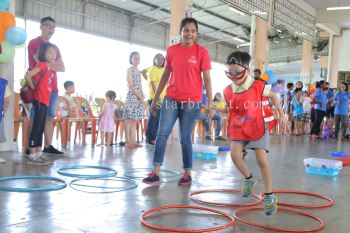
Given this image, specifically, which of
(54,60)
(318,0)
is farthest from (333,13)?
(54,60)

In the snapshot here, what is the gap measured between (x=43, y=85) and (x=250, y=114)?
282 centimetres

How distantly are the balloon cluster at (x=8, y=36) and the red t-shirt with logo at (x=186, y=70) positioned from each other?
2175 mm

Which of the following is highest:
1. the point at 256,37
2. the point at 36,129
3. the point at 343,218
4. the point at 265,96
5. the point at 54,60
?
the point at 256,37

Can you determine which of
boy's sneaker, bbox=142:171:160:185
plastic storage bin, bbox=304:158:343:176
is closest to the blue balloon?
boy's sneaker, bbox=142:171:160:185

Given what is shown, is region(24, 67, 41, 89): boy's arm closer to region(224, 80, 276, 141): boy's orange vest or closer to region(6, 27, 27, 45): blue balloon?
region(6, 27, 27, 45): blue balloon

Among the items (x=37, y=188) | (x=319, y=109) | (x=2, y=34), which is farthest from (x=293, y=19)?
(x=37, y=188)

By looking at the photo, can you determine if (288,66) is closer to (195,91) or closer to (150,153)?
(150,153)

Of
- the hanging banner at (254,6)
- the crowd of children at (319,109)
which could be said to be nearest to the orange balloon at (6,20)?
the hanging banner at (254,6)

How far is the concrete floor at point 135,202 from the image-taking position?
2.44m

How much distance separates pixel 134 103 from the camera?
670 cm

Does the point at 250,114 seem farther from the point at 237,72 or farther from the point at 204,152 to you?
the point at 204,152

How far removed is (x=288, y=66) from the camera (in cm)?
2836

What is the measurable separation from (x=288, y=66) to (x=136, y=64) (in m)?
23.8

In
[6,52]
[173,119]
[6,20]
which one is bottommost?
[173,119]
